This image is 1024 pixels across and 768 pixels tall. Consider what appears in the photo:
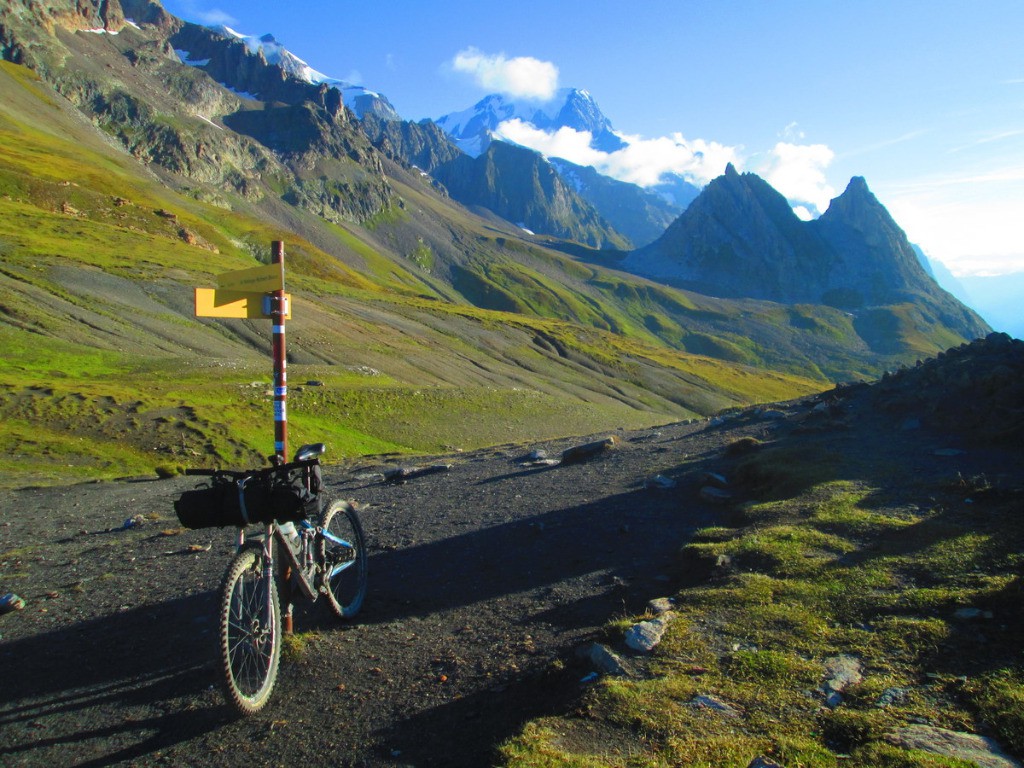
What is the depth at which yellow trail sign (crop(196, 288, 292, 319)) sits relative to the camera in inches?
335

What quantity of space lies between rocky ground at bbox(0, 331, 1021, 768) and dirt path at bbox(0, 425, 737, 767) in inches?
1.1

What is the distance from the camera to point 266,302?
855 cm

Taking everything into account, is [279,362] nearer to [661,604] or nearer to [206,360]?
[661,604]

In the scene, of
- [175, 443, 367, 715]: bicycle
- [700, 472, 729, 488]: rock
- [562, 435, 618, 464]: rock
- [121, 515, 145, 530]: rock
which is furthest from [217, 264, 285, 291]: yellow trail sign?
[562, 435, 618, 464]: rock

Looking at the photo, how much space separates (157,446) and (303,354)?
3545 centimetres

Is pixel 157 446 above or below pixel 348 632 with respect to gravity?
below

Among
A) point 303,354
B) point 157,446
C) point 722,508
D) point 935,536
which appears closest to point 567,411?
point 303,354

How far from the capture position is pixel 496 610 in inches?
343

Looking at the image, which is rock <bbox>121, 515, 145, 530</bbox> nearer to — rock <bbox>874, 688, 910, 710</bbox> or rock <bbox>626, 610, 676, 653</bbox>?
rock <bbox>626, 610, 676, 653</bbox>

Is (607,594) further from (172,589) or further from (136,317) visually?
(136,317)

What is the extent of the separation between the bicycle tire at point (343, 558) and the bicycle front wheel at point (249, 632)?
1.22 m

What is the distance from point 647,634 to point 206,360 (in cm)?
4816

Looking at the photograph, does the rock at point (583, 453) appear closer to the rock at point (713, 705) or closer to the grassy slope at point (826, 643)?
the grassy slope at point (826, 643)

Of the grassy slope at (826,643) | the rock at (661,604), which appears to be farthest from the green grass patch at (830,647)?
the rock at (661,604)
